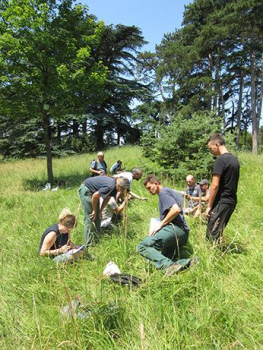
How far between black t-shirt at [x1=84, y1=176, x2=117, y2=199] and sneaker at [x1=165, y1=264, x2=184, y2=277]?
1.59m

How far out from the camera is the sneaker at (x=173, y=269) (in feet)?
9.49

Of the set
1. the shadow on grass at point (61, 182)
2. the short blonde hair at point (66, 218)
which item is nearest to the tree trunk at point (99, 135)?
the shadow on grass at point (61, 182)

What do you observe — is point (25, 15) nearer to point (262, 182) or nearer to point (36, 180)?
point (36, 180)

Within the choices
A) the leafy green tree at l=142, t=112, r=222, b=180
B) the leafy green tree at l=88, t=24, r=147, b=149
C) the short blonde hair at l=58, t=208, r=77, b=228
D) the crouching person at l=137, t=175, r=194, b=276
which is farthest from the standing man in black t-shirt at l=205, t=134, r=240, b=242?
the leafy green tree at l=88, t=24, r=147, b=149

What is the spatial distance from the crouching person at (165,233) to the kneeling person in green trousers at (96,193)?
75 centimetres

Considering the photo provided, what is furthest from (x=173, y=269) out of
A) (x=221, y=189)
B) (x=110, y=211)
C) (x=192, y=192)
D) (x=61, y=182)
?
(x=61, y=182)

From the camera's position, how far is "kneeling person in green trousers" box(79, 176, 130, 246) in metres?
4.09

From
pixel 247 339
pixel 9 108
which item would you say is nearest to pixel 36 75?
pixel 9 108

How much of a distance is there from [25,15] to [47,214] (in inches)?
290

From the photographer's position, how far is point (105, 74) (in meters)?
10.8

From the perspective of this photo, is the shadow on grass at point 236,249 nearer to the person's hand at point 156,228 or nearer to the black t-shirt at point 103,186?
the person's hand at point 156,228

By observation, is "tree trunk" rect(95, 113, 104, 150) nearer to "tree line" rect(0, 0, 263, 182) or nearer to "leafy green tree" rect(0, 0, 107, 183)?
"tree line" rect(0, 0, 263, 182)

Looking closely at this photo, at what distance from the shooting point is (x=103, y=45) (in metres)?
21.3

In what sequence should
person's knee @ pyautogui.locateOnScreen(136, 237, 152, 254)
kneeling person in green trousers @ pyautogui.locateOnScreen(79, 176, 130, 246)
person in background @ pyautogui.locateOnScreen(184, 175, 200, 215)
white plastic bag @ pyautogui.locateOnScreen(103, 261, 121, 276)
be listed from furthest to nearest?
person in background @ pyautogui.locateOnScreen(184, 175, 200, 215)
kneeling person in green trousers @ pyautogui.locateOnScreen(79, 176, 130, 246)
person's knee @ pyautogui.locateOnScreen(136, 237, 152, 254)
white plastic bag @ pyautogui.locateOnScreen(103, 261, 121, 276)
